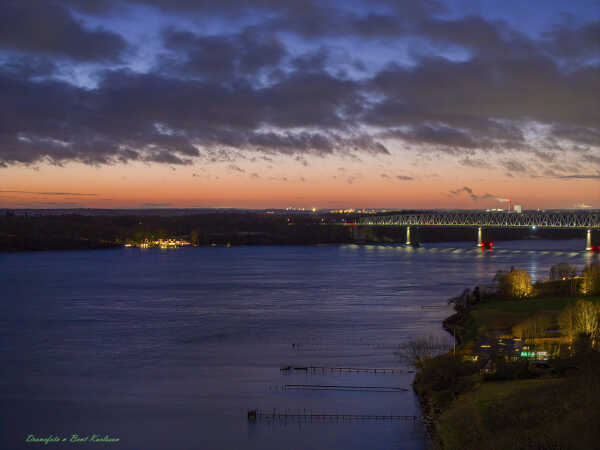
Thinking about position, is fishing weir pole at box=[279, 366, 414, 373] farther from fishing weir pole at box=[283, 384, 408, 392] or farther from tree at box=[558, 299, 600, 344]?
tree at box=[558, 299, 600, 344]

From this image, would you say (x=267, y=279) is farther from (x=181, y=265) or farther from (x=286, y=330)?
(x=286, y=330)

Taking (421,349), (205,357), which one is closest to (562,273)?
(421,349)

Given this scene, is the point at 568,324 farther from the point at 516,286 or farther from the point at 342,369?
the point at 516,286

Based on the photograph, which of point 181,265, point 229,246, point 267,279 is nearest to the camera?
point 267,279

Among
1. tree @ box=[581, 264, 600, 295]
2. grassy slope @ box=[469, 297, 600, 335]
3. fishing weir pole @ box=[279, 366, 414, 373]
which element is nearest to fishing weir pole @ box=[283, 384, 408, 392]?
fishing weir pole @ box=[279, 366, 414, 373]

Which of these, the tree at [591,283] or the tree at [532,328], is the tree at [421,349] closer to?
the tree at [532,328]

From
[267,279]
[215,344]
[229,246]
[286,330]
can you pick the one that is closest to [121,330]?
[215,344]
